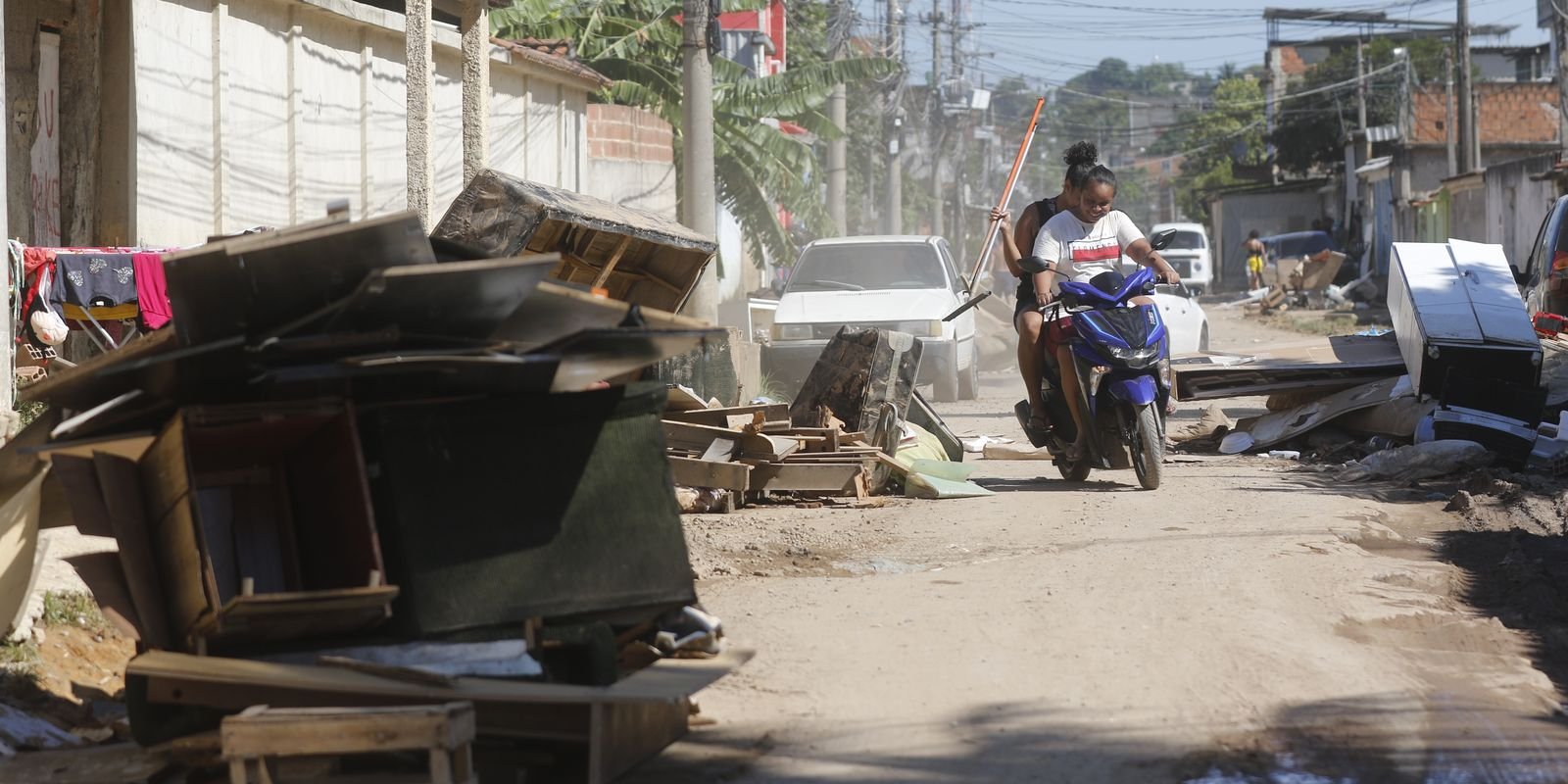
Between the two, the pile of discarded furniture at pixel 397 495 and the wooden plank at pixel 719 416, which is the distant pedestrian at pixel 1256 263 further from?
the pile of discarded furniture at pixel 397 495

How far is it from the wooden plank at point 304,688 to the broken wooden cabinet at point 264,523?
4.6 inches

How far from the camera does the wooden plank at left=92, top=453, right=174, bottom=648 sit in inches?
156

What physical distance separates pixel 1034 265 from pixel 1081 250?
38 centimetres

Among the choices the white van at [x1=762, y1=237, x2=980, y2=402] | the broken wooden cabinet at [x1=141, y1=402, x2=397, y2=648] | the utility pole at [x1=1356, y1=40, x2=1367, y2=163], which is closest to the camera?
the broken wooden cabinet at [x1=141, y1=402, x2=397, y2=648]

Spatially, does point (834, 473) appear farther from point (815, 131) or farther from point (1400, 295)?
point (815, 131)

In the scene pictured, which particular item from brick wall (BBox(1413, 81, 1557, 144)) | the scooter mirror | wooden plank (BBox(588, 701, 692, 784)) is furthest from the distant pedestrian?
wooden plank (BBox(588, 701, 692, 784))

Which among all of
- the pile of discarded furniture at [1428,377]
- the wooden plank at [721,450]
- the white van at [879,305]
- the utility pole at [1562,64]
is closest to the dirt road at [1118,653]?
the wooden plank at [721,450]

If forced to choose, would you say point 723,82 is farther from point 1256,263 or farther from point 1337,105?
point 1337,105

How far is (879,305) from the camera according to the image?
651 inches

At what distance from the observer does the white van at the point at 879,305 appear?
16.2 metres

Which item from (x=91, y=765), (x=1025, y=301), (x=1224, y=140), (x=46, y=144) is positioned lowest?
(x=91, y=765)

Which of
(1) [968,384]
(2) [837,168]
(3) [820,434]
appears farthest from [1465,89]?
(3) [820,434]

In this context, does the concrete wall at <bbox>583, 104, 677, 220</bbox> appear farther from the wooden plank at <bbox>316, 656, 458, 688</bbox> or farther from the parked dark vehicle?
the wooden plank at <bbox>316, 656, 458, 688</bbox>

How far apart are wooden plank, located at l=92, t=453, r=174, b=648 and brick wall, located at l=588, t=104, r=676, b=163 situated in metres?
17.9
